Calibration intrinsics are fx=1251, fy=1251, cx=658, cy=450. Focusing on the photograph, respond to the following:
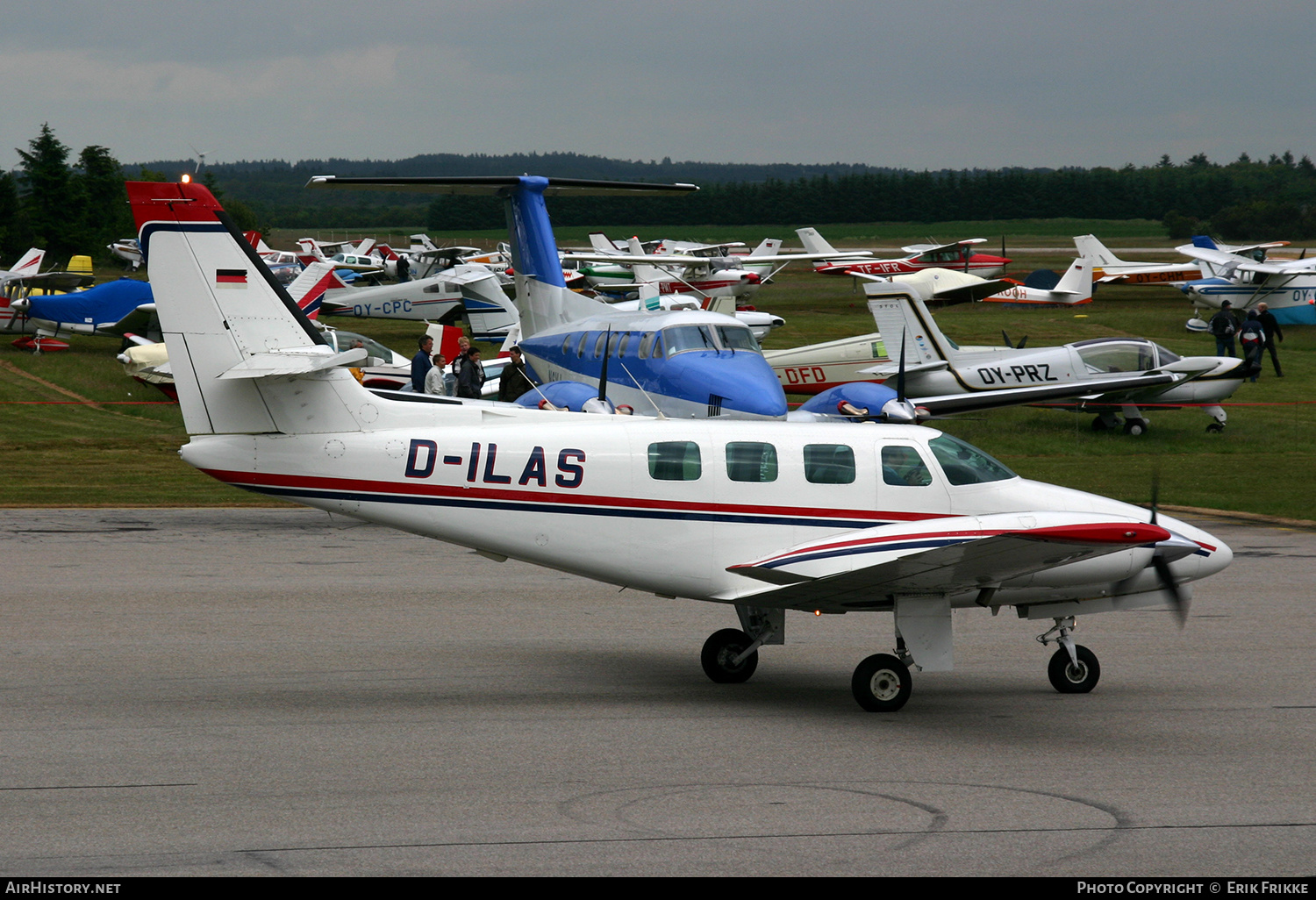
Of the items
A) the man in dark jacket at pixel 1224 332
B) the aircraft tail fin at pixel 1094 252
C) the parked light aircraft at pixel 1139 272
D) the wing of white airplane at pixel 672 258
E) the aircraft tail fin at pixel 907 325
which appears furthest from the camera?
the parked light aircraft at pixel 1139 272

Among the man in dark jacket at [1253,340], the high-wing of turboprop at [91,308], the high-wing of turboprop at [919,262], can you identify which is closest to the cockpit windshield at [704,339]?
the man in dark jacket at [1253,340]

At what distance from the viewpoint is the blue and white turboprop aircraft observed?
56.6 feet

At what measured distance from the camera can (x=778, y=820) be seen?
7000 millimetres

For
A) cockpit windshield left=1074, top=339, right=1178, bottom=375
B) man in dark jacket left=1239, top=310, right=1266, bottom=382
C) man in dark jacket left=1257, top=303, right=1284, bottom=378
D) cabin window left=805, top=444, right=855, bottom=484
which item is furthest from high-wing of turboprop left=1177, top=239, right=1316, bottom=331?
cabin window left=805, top=444, right=855, bottom=484

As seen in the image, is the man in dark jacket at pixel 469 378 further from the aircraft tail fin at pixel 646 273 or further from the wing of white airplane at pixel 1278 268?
the aircraft tail fin at pixel 646 273

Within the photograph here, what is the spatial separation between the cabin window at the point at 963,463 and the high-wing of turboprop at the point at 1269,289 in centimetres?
4014

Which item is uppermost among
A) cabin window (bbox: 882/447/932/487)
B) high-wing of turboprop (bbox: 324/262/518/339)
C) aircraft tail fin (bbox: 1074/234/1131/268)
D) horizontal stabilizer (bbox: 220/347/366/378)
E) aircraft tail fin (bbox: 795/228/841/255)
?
aircraft tail fin (bbox: 795/228/841/255)

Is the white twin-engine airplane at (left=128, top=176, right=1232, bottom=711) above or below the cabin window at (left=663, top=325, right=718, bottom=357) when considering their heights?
below

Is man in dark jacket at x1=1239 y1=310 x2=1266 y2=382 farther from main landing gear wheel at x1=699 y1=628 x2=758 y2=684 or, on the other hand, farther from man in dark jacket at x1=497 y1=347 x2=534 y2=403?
main landing gear wheel at x1=699 y1=628 x2=758 y2=684

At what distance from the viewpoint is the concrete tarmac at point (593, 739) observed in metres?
6.52

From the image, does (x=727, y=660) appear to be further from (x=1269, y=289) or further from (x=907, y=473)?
(x=1269, y=289)

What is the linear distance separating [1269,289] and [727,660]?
43805mm

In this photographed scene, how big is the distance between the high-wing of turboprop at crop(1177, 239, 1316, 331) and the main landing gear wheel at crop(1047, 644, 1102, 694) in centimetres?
3999

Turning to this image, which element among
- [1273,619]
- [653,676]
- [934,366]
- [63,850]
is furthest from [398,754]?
[934,366]
